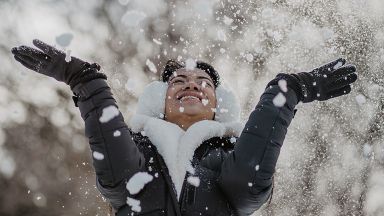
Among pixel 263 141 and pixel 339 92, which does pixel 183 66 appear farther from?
pixel 263 141

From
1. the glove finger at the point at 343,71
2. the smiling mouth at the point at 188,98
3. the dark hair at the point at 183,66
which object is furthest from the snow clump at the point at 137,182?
the dark hair at the point at 183,66

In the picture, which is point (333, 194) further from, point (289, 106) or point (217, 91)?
point (289, 106)

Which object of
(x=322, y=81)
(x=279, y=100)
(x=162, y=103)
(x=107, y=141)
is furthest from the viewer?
(x=162, y=103)

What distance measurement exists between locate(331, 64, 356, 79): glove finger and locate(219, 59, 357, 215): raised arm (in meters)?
0.07

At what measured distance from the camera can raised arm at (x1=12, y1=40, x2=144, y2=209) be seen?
2191 mm

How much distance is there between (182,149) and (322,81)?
903mm

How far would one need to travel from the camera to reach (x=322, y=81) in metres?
2.52

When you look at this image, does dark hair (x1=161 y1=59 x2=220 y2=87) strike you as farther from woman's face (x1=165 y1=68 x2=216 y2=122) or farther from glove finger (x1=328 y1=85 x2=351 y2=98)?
glove finger (x1=328 y1=85 x2=351 y2=98)

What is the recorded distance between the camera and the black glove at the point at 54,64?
2367mm

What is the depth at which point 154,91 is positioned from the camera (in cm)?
351

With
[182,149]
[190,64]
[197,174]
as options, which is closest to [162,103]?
[190,64]

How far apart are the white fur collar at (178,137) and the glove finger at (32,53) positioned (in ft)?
2.50

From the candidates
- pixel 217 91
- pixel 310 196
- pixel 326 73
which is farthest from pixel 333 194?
pixel 326 73

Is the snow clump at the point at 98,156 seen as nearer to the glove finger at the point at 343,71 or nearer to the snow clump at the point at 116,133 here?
the snow clump at the point at 116,133
